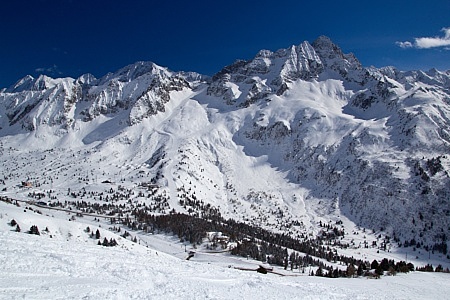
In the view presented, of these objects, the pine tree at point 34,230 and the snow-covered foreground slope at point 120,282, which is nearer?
the snow-covered foreground slope at point 120,282

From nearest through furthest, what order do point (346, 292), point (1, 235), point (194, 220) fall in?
point (346, 292)
point (1, 235)
point (194, 220)

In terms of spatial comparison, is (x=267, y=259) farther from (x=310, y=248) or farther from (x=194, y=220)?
(x=194, y=220)

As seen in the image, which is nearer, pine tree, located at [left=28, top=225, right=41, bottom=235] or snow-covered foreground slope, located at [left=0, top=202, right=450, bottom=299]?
snow-covered foreground slope, located at [left=0, top=202, right=450, bottom=299]

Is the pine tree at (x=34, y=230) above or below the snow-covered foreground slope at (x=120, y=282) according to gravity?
below

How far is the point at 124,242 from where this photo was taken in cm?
7988

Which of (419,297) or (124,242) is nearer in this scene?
(419,297)

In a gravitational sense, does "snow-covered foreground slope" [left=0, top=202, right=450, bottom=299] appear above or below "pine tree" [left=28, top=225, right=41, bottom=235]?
above

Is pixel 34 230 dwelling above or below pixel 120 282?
below

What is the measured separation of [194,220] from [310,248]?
58418 millimetres

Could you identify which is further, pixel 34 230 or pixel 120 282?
pixel 34 230

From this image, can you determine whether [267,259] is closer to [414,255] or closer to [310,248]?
[310,248]

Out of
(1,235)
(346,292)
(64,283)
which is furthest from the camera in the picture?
(1,235)

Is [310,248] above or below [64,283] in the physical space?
below

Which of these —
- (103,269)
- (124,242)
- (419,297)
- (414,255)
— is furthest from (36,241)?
(414,255)
